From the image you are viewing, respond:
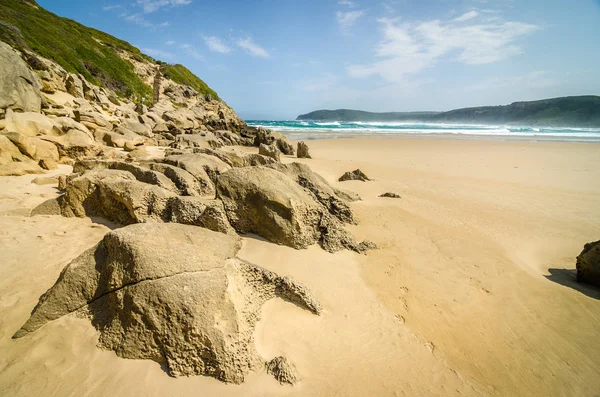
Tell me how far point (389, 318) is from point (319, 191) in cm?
373

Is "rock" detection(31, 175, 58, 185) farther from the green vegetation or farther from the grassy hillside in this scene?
the green vegetation

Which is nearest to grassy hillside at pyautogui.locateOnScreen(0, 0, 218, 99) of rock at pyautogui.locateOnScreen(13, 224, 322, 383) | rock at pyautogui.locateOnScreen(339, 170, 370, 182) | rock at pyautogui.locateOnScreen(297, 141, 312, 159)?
rock at pyautogui.locateOnScreen(297, 141, 312, 159)

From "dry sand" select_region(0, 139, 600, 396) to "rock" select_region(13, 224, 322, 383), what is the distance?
135mm

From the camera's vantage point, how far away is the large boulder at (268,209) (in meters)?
4.91

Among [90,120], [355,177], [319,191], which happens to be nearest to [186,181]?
[319,191]

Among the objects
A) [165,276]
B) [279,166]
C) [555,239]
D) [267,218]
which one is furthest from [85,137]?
[555,239]

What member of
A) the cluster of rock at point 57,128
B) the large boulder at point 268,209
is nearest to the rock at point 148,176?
the large boulder at point 268,209

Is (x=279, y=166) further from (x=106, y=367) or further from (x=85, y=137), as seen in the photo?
(x=85, y=137)

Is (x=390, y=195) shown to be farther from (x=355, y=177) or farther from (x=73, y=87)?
(x=73, y=87)

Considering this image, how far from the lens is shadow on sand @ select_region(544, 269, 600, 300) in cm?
501

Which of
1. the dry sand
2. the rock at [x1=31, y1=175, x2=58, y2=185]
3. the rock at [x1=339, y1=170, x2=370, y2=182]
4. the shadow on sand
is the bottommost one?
the shadow on sand

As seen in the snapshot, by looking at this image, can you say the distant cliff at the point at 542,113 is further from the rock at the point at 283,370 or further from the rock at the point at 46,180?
the rock at the point at 46,180

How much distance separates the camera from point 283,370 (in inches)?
107

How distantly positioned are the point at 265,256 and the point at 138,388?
241cm
